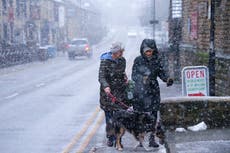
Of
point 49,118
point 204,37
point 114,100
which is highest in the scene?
point 204,37

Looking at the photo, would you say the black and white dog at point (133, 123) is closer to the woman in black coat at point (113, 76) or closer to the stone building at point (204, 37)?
the woman in black coat at point (113, 76)

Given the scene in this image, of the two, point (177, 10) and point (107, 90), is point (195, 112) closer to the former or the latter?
point (107, 90)

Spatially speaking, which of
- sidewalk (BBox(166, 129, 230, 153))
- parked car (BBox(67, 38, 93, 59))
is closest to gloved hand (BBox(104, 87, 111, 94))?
sidewalk (BBox(166, 129, 230, 153))

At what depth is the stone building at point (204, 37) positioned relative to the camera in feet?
41.9

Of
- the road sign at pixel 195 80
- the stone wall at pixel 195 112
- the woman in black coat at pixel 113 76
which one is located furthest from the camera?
the road sign at pixel 195 80

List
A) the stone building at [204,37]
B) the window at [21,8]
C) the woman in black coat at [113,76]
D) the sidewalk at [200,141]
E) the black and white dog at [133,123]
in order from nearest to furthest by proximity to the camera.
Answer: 1. the sidewalk at [200,141]
2. the black and white dog at [133,123]
3. the woman in black coat at [113,76]
4. the stone building at [204,37]
5. the window at [21,8]

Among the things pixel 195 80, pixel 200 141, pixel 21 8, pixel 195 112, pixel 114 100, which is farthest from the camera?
pixel 21 8

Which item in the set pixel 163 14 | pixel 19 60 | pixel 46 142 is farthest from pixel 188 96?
pixel 19 60

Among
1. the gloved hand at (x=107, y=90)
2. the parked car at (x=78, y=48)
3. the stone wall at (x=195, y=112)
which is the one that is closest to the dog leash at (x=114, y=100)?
the gloved hand at (x=107, y=90)

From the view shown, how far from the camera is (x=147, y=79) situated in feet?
25.5

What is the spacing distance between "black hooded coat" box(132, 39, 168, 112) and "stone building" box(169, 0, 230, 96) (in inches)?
189

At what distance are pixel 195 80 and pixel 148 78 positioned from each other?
241 centimetres

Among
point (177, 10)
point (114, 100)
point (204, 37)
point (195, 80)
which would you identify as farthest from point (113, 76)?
point (177, 10)

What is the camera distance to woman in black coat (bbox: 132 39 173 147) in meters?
7.76
